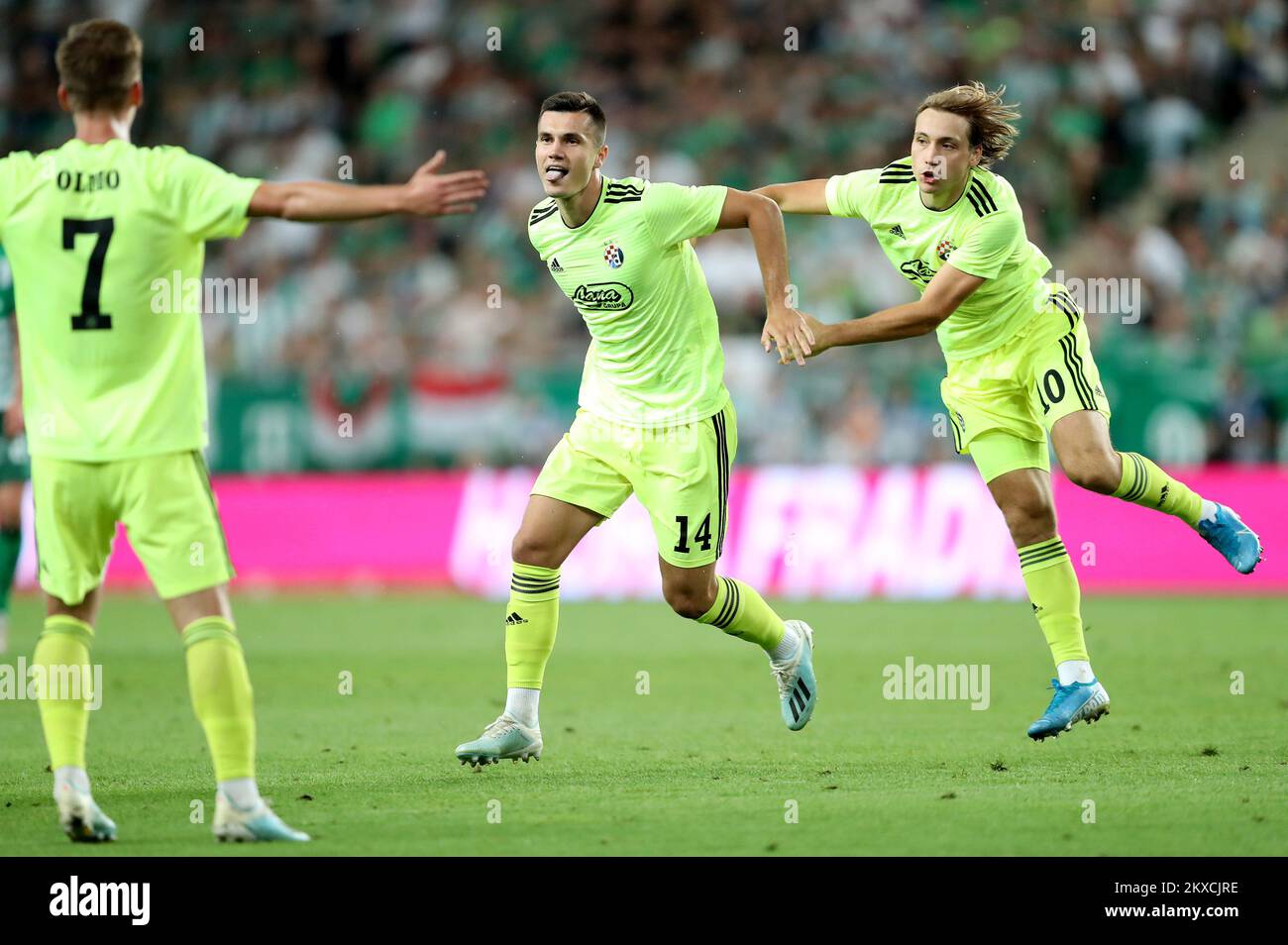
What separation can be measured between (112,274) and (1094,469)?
422 cm

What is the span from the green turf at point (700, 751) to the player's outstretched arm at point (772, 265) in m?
1.70

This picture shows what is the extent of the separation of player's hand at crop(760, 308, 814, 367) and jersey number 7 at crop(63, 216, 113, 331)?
2.42 m

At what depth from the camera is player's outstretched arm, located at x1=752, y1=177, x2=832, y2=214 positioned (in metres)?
7.76

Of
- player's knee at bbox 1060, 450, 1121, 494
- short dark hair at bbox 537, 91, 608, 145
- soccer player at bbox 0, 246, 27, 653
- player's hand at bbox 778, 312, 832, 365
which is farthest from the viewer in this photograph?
soccer player at bbox 0, 246, 27, 653

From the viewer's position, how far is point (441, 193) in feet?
17.4

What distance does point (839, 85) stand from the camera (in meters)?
20.1

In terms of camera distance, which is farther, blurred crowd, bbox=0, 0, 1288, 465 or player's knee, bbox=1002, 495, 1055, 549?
blurred crowd, bbox=0, 0, 1288, 465

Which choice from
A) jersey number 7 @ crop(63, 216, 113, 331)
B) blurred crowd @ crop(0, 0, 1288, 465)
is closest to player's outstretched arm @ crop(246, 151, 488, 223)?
jersey number 7 @ crop(63, 216, 113, 331)

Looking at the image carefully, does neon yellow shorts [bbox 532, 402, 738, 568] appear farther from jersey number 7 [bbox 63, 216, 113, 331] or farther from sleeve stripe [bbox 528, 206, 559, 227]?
jersey number 7 [bbox 63, 216, 113, 331]

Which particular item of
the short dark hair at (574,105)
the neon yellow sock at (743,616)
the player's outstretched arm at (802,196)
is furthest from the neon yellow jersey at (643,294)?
the neon yellow sock at (743,616)

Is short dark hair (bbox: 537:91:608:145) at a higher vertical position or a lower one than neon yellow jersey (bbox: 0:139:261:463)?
higher

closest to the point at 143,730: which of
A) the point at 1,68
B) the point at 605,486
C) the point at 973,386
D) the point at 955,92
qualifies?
the point at 605,486

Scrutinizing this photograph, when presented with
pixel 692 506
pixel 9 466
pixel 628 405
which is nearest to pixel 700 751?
pixel 692 506

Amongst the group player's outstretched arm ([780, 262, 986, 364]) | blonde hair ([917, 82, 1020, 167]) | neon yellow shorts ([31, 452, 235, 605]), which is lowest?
neon yellow shorts ([31, 452, 235, 605])
